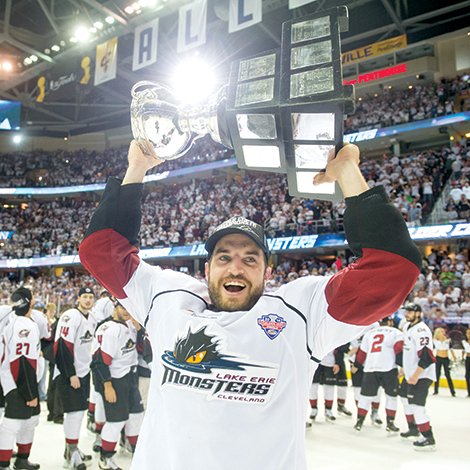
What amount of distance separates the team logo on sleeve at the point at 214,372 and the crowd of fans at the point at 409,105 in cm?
1878

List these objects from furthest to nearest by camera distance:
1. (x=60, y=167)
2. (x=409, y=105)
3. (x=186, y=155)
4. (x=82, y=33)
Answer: (x=60, y=167) → (x=186, y=155) → (x=409, y=105) → (x=82, y=33)

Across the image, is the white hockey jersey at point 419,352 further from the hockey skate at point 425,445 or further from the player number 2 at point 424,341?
the hockey skate at point 425,445

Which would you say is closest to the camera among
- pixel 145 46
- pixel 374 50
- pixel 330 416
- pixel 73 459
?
→ pixel 73 459

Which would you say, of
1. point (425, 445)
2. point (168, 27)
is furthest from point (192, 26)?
point (425, 445)

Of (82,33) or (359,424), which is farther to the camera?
(82,33)

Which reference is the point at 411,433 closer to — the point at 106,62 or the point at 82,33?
the point at 106,62

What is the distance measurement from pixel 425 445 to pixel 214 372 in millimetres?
5751

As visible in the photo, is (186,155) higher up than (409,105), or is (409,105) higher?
(186,155)

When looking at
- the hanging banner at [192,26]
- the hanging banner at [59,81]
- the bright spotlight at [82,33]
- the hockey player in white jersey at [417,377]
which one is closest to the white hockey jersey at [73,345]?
the hockey player in white jersey at [417,377]

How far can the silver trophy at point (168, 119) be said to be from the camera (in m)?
1.59

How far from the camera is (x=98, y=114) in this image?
3062 centimetres

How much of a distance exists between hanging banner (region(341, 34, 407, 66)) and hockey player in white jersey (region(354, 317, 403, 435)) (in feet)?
51.7

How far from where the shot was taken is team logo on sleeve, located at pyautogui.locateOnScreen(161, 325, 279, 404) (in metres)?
1.37

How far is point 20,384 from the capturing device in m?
4.54
